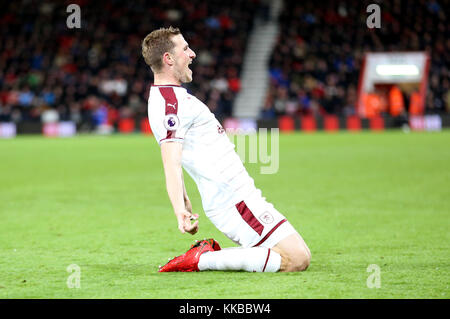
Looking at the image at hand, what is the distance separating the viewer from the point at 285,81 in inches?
1468

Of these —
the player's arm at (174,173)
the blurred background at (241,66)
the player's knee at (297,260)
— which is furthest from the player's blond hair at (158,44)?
the blurred background at (241,66)

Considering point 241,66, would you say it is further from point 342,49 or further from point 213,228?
point 213,228

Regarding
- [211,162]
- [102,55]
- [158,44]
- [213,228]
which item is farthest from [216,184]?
[102,55]

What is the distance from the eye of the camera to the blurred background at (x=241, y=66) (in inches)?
1372

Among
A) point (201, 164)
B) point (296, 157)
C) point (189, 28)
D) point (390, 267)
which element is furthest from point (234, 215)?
point (189, 28)

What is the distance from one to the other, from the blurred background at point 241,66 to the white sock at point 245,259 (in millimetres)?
27428

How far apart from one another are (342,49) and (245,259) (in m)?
33.1

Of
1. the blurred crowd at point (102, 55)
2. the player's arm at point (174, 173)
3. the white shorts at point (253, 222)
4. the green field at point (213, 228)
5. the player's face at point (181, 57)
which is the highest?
the blurred crowd at point (102, 55)

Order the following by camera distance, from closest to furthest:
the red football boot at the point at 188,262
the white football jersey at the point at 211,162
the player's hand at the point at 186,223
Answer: the player's hand at the point at 186,223, the white football jersey at the point at 211,162, the red football boot at the point at 188,262

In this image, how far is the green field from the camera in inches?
210

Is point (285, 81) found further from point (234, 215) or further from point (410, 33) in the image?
point (234, 215)

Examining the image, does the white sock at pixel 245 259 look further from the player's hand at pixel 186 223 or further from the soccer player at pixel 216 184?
the player's hand at pixel 186 223

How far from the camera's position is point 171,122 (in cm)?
537

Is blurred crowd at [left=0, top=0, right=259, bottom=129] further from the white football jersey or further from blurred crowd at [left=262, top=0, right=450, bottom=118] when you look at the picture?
the white football jersey
